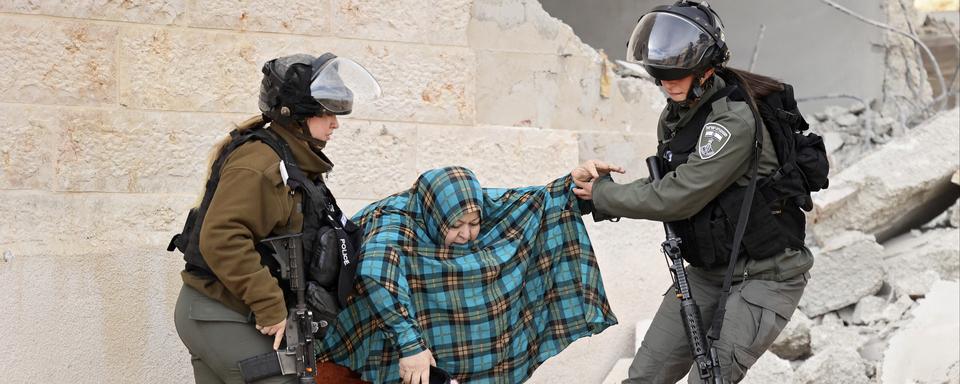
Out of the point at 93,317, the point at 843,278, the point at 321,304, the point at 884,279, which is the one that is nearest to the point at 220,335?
the point at 321,304

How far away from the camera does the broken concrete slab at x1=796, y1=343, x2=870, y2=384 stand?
4.95 m

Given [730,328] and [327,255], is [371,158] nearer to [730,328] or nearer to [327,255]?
[327,255]

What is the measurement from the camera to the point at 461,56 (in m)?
4.66

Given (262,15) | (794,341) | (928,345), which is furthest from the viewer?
(794,341)

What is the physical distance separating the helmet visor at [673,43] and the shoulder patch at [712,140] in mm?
218

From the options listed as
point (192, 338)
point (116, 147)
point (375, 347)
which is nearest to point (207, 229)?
point (192, 338)

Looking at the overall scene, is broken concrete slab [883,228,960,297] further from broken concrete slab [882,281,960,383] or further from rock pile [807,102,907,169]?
rock pile [807,102,907,169]

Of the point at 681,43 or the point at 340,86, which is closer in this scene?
the point at 340,86

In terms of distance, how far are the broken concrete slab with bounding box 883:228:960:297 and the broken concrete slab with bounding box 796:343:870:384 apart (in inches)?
28.3

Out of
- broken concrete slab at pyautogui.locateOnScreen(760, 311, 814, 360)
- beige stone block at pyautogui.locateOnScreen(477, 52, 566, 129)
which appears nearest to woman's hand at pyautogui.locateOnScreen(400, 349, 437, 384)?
beige stone block at pyautogui.locateOnScreen(477, 52, 566, 129)

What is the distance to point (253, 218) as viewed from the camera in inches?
115

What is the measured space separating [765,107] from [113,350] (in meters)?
2.62

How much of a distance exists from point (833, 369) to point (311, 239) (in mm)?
2938

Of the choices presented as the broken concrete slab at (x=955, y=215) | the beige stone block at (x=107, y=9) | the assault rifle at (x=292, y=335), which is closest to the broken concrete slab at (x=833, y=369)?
the broken concrete slab at (x=955, y=215)
